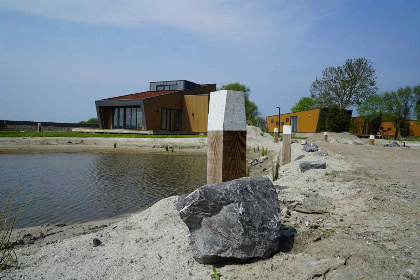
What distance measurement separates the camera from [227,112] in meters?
3.65

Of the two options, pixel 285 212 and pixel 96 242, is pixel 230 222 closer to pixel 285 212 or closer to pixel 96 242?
pixel 285 212

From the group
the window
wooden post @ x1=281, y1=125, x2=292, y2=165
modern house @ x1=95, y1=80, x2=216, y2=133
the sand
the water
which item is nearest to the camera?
the sand

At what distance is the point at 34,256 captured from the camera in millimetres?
3748

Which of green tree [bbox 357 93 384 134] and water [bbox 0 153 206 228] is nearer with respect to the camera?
water [bbox 0 153 206 228]

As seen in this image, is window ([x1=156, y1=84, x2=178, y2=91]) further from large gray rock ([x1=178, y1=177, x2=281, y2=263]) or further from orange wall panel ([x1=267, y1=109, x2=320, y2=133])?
large gray rock ([x1=178, y1=177, x2=281, y2=263])

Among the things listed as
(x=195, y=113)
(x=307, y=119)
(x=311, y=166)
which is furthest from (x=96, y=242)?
(x=307, y=119)

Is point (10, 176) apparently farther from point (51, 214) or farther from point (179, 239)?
point (179, 239)

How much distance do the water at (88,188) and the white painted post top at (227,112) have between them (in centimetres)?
406

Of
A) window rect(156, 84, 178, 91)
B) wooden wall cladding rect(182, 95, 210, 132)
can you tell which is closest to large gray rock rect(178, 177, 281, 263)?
wooden wall cladding rect(182, 95, 210, 132)

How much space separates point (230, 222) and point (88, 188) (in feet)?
24.9

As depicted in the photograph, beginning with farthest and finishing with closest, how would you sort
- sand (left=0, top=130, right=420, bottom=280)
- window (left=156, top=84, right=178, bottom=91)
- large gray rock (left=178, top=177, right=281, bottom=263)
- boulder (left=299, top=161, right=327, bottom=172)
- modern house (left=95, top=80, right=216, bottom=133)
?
1. window (left=156, top=84, right=178, bottom=91)
2. modern house (left=95, top=80, right=216, bottom=133)
3. boulder (left=299, top=161, right=327, bottom=172)
4. large gray rock (left=178, top=177, right=281, bottom=263)
5. sand (left=0, top=130, right=420, bottom=280)

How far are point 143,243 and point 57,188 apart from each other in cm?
648

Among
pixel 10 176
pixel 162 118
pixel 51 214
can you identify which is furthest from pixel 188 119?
pixel 51 214

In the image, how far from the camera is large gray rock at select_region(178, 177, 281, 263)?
2.72m
